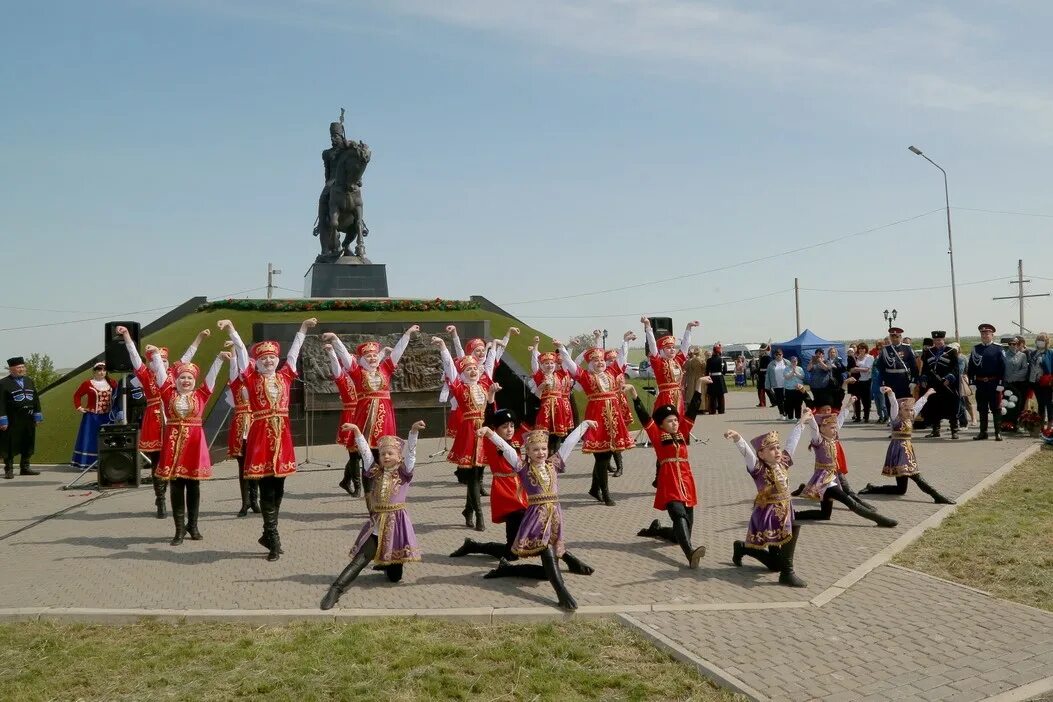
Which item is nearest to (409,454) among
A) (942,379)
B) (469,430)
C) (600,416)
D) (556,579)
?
(556,579)

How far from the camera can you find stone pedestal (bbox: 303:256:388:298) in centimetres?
2458

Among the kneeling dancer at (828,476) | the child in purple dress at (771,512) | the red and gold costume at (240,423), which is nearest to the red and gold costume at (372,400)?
the red and gold costume at (240,423)

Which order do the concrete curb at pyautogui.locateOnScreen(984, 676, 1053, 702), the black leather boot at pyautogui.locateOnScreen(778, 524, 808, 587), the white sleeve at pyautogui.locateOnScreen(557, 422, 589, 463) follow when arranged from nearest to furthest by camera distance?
the concrete curb at pyautogui.locateOnScreen(984, 676, 1053, 702), the black leather boot at pyautogui.locateOnScreen(778, 524, 808, 587), the white sleeve at pyautogui.locateOnScreen(557, 422, 589, 463)

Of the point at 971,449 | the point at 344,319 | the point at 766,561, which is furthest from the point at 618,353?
the point at 344,319

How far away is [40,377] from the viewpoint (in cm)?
3566

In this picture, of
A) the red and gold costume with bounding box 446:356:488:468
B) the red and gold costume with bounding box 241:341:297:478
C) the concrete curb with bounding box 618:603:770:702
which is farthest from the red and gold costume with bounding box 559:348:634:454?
the concrete curb with bounding box 618:603:770:702

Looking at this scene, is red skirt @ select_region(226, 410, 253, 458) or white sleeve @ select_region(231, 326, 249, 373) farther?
red skirt @ select_region(226, 410, 253, 458)

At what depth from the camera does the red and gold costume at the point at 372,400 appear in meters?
11.5

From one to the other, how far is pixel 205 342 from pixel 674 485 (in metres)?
15.6

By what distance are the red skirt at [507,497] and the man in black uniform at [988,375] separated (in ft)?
41.2

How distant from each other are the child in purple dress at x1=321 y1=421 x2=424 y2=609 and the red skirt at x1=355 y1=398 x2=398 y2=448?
11.9 feet

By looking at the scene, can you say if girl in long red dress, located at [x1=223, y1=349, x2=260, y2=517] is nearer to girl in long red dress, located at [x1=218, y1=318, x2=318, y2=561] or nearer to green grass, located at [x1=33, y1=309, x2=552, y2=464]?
girl in long red dress, located at [x1=218, y1=318, x2=318, y2=561]

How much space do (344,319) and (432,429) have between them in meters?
3.93

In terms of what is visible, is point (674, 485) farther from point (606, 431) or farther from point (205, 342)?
point (205, 342)
